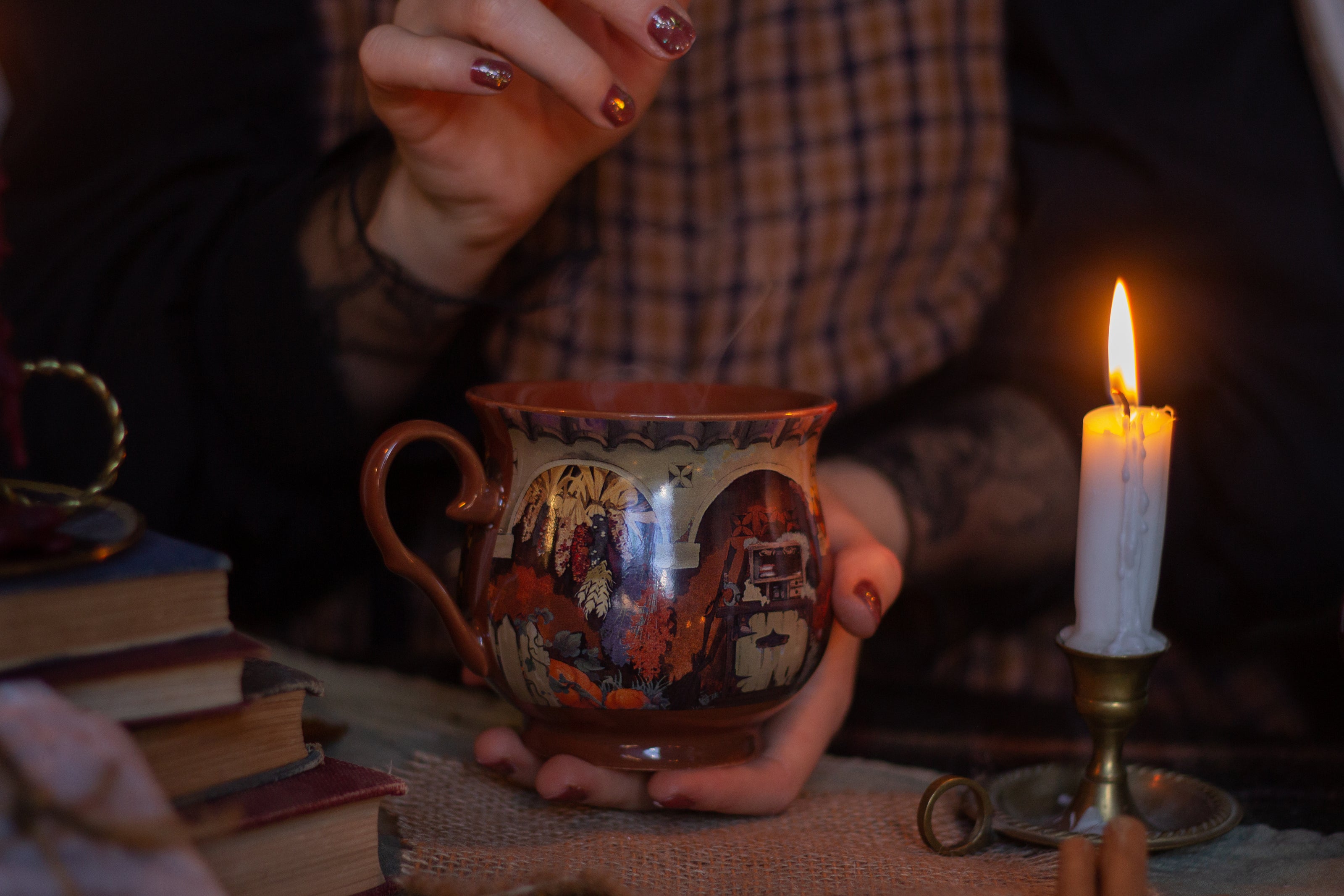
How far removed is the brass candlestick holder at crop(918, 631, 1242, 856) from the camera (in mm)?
572

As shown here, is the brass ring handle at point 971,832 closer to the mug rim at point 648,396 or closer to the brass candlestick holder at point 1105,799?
the brass candlestick holder at point 1105,799

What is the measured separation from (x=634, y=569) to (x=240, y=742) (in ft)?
0.67

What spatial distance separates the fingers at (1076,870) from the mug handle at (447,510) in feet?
1.03

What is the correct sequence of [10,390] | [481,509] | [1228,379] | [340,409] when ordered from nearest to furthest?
[10,390]
[481,509]
[340,409]
[1228,379]

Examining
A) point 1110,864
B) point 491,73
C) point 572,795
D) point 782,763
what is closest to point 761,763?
point 782,763

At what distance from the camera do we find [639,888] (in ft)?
1.70

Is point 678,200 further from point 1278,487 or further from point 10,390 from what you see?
point 10,390

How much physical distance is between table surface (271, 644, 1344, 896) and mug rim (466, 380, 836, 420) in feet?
0.79


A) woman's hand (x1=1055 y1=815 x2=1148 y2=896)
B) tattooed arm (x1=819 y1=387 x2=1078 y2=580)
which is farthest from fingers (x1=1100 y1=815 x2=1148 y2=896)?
tattooed arm (x1=819 y1=387 x2=1078 y2=580)

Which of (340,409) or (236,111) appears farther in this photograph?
(236,111)

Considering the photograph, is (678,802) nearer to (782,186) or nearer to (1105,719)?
(1105,719)

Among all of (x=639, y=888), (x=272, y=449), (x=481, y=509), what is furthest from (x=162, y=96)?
(x=639, y=888)

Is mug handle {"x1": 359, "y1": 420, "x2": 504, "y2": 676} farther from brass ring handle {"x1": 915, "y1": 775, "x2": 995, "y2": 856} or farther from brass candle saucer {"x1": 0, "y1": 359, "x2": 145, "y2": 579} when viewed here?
brass ring handle {"x1": 915, "y1": 775, "x2": 995, "y2": 856}

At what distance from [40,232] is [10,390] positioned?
72cm
